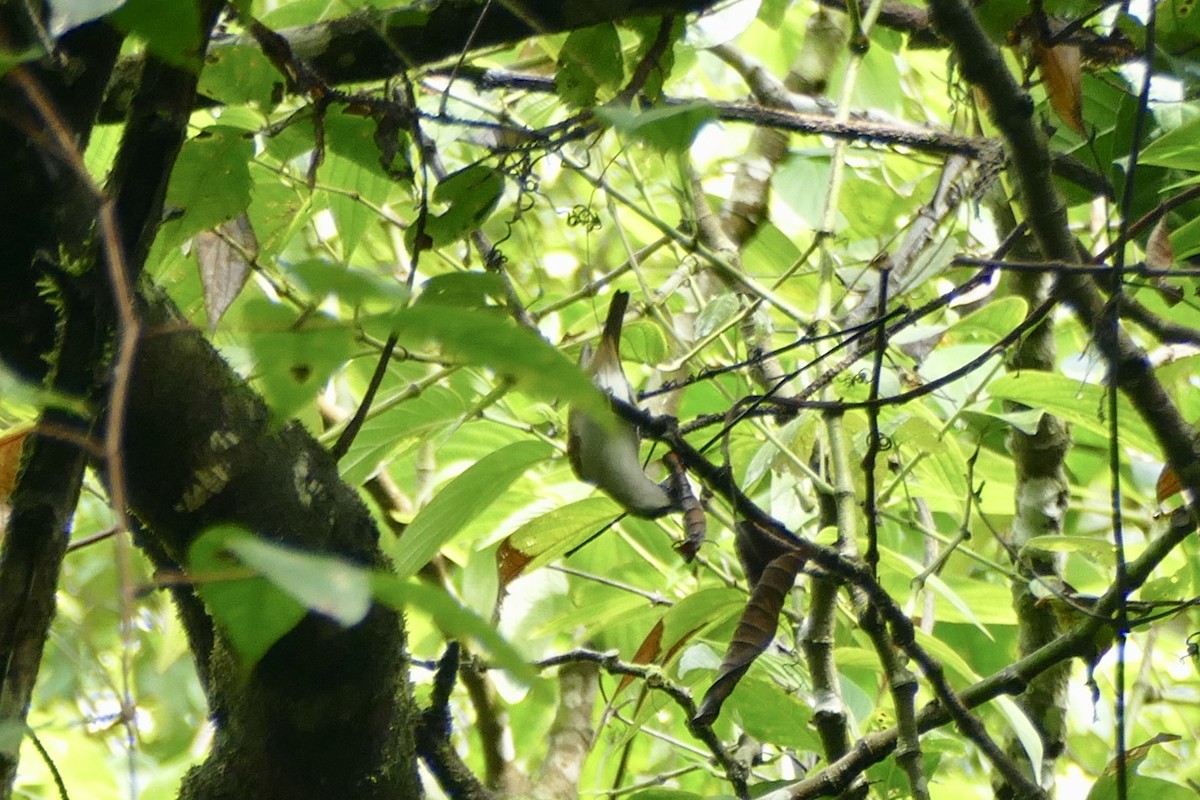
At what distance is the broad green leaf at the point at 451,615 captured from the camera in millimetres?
236

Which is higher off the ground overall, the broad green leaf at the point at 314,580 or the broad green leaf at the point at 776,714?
the broad green leaf at the point at 776,714

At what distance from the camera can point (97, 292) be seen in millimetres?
450

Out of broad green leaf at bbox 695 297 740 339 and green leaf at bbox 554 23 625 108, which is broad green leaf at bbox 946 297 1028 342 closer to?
broad green leaf at bbox 695 297 740 339

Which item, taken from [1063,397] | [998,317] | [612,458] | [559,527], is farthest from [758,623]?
[998,317]

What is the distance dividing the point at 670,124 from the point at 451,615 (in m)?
0.32

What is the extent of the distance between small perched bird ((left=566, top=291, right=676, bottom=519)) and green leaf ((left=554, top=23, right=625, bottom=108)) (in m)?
0.16

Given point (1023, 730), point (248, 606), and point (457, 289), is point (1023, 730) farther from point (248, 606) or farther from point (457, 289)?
point (248, 606)

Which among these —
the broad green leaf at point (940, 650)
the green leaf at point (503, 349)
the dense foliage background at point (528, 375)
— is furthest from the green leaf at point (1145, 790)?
the green leaf at point (503, 349)

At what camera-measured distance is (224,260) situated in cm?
75

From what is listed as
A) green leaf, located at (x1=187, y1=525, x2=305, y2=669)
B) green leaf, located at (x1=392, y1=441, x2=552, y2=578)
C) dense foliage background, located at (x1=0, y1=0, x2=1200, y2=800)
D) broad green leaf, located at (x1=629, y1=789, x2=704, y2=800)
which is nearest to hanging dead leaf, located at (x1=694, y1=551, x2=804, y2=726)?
dense foliage background, located at (x1=0, y1=0, x2=1200, y2=800)

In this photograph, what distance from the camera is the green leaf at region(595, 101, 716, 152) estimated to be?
0.48 meters

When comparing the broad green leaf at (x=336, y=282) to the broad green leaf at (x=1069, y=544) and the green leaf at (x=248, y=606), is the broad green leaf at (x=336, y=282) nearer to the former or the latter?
the green leaf at (x=248, y=606)

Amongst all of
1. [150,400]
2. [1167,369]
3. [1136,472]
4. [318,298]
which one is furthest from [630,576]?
[318,298]

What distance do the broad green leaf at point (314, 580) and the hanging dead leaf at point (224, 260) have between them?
1.64 feet
